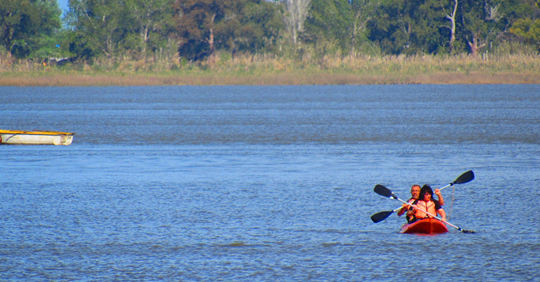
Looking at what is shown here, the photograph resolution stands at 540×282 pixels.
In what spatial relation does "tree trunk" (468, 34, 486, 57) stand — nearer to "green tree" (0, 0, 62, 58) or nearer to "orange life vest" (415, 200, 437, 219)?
"green tree" (0, 0, 62, 58)

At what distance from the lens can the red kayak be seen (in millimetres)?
12578

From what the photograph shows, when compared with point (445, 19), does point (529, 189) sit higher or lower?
lower

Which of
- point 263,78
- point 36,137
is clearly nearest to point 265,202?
point 36,137

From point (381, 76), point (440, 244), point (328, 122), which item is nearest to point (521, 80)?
point (381, 76)

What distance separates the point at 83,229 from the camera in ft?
43.4

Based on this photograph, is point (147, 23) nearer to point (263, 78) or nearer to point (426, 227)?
point (263, 78)

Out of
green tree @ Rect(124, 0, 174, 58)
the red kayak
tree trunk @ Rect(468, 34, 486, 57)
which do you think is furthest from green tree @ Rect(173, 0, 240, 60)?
the red kayak

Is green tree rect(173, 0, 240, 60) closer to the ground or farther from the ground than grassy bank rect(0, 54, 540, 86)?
farther from the ground

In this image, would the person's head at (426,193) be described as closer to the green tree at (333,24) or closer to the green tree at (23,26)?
the green tree at (333,24)

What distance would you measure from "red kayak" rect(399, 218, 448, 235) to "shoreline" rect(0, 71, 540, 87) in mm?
51280

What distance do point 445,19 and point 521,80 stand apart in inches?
749

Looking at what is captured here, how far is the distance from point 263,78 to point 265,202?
50881 millimetres

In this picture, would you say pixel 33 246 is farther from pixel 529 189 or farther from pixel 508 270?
pixel 529 189

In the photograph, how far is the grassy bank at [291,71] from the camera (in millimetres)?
62781
